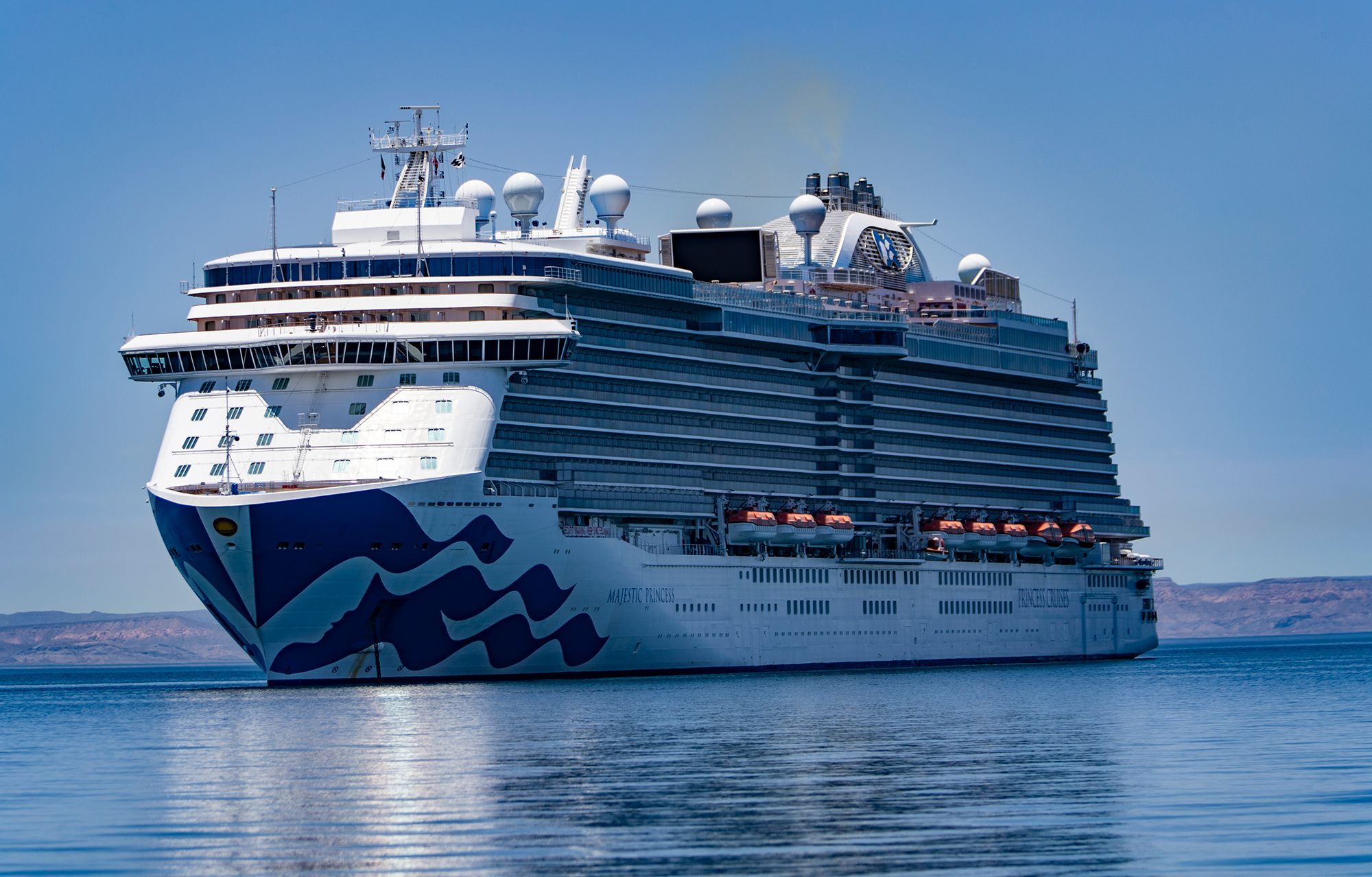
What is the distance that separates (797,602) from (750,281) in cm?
1508

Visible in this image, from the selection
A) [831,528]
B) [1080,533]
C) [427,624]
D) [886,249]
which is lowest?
[427,624]

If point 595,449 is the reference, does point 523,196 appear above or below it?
above

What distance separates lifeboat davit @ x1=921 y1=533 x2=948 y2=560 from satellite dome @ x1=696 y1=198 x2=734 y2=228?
1625cm

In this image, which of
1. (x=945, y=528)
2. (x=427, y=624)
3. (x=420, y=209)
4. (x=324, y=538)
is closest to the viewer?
(x=324, y=538)

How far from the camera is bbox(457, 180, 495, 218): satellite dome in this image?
8381 centimetres

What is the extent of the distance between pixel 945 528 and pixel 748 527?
16854 mm

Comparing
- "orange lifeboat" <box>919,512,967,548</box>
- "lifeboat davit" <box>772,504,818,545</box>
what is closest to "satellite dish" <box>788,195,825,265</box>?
"orange lifeboat" <box>919,512,967,548</box>

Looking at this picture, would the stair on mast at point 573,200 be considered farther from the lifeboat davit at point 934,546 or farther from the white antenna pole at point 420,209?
the lifeboat davit at point 934,546

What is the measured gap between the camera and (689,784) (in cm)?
3984

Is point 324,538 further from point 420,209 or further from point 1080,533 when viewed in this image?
point 1080,533

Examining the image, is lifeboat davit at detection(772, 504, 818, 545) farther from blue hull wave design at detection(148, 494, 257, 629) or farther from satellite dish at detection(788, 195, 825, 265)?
blue hull wave design at detection(148, 494, 257, 629)

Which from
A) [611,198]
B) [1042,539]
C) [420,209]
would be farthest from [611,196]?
[1042,539]

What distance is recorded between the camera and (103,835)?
1372 inches

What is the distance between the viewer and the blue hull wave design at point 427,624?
224ft
